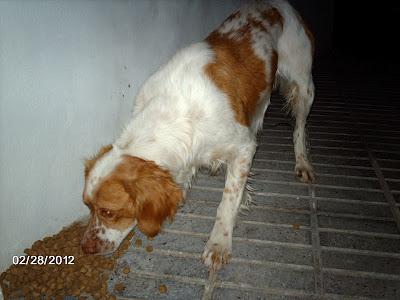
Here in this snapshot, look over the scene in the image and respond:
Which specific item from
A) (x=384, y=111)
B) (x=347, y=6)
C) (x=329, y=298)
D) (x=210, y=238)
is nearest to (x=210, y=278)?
(x=210, y=238)

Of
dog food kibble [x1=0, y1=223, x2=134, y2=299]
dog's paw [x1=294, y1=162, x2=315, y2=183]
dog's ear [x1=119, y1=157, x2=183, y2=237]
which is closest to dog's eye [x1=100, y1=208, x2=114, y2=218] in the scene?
dog's ear [x1=119, y1=157, x2=183, y2=237]

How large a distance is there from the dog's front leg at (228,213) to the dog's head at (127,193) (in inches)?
15.5

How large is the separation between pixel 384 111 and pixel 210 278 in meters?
3.65

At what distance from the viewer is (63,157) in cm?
219

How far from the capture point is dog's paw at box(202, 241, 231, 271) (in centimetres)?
210

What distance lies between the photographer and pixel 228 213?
2.41m

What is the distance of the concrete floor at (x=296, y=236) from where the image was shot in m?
1.97

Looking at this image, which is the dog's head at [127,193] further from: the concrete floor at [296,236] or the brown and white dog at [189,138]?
the concrete floor at [296,236]

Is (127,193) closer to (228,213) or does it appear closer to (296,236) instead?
(228,213)

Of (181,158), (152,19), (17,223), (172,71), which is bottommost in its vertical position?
(17,223)

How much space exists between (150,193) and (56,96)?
749 millimetres

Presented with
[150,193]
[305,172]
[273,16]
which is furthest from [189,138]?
[273,16]

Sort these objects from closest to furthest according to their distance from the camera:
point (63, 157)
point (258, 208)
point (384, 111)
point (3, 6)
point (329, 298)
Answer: point (3, 6) → point (329, 298) → point (63, 157) → point (258, 208) → point (384, 111)

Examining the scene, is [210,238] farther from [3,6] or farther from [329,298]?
[3,6]
